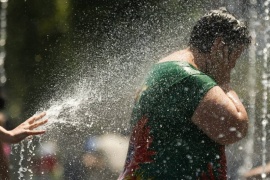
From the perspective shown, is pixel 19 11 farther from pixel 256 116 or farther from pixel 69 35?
pixel 256 116

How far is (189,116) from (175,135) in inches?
4.6

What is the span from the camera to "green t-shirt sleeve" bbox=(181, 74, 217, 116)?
3.03 m

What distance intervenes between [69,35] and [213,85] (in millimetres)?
11259

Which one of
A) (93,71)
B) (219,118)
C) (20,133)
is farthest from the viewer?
(93,71)

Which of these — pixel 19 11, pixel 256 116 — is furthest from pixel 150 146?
pixel 19 11

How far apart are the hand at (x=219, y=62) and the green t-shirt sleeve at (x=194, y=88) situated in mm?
229

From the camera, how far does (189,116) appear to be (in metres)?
3.08

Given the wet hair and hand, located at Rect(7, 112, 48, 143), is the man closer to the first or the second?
the wet hair

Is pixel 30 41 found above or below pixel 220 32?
above

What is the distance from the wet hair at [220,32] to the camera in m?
3.34

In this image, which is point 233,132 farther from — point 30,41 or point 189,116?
point 30,41

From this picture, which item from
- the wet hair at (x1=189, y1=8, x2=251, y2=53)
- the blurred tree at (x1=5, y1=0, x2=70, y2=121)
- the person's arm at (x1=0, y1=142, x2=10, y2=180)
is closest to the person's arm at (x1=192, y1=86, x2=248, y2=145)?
the wet hair at (x1=189, y1=8, x2=251, y2=53)

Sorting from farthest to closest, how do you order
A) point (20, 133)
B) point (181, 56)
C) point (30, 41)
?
point (30, 41) < point (20, 133) < point (181, 56)

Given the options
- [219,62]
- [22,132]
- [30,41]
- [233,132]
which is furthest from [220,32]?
[30,41]
